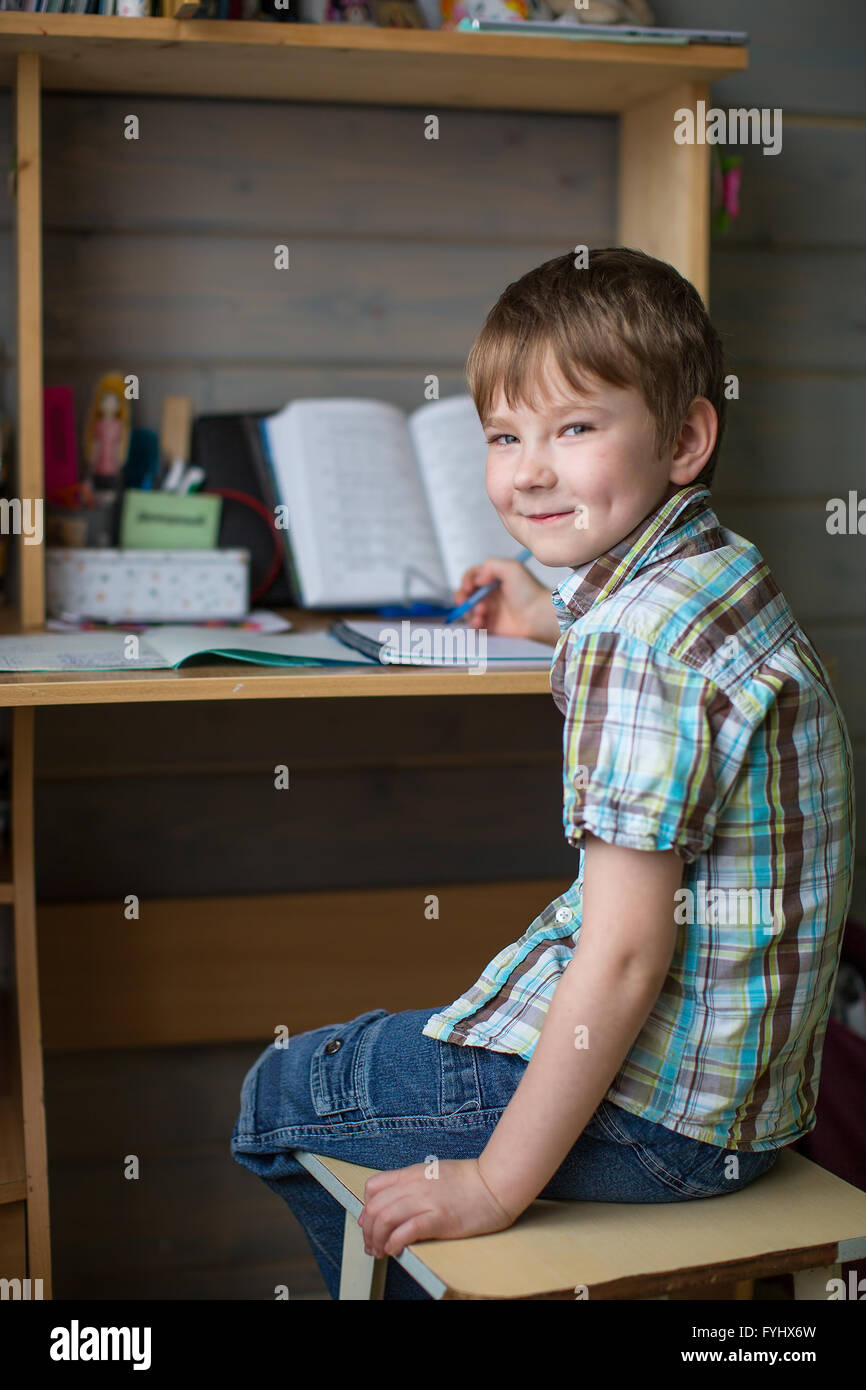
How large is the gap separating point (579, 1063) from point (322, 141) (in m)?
1.24

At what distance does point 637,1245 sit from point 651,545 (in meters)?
0.46

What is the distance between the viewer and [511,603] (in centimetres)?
143


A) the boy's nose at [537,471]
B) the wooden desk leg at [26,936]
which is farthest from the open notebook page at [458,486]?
the boy's nose at [537,471]

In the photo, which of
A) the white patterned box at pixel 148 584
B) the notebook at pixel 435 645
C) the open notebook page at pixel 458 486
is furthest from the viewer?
the open notebook page at pixel 458 486

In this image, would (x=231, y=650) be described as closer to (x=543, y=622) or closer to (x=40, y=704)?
(x=40, y=704)

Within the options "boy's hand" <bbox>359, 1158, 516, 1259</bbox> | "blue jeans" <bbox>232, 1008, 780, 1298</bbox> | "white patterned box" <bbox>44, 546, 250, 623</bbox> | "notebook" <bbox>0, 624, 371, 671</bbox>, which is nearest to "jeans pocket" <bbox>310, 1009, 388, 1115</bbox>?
"blue jeans" <bbox>232, 1008, 780, 1298</bbox>

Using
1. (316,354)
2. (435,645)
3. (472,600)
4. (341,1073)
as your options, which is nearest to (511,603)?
(472,600)

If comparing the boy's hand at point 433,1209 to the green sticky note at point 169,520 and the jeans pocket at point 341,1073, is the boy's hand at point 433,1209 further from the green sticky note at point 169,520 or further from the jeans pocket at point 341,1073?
the green sticky note at point 169,520

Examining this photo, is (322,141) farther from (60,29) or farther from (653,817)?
(653,817)

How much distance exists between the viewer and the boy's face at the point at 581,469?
3.03ft

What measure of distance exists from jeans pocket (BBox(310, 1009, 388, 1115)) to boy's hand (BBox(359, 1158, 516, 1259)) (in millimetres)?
110

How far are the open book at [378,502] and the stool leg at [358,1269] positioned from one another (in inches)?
30.4

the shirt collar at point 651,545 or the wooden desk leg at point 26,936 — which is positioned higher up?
the shirt collar at point 651,545

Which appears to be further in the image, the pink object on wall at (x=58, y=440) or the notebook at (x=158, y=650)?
the pink object on wall at (x=58, y=440)
